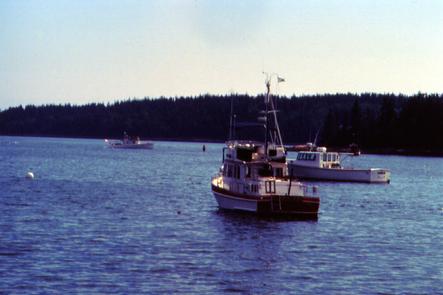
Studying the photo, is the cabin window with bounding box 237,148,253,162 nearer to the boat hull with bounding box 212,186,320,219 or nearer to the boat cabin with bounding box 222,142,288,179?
the boat cabin with bounding box 222,142,288,179

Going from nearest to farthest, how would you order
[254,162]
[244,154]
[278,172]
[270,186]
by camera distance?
[270,186]
[254,162]
[278,172]
[244,154]

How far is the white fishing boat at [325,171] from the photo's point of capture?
364 ft

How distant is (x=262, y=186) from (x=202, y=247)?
13.7 meters

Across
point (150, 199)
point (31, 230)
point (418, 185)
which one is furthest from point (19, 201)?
point (418, 185)

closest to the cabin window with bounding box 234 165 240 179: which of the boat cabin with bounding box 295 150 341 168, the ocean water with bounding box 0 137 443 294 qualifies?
the ocean water with bounding box 0 137 443 294

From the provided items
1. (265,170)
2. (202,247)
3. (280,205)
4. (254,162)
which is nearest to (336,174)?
(265,170)

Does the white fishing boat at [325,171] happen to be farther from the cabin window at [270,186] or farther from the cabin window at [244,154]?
the cabin window at [270,186]

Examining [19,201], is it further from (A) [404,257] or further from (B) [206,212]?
(A) [404,257]

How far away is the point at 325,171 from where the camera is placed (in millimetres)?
110938

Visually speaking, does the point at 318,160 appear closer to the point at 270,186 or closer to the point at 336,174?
the point at 336,174

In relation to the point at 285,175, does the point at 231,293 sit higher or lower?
lower

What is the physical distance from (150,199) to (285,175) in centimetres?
2058

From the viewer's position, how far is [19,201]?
7150 centimetres

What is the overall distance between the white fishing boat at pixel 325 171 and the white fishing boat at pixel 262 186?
4726cm
